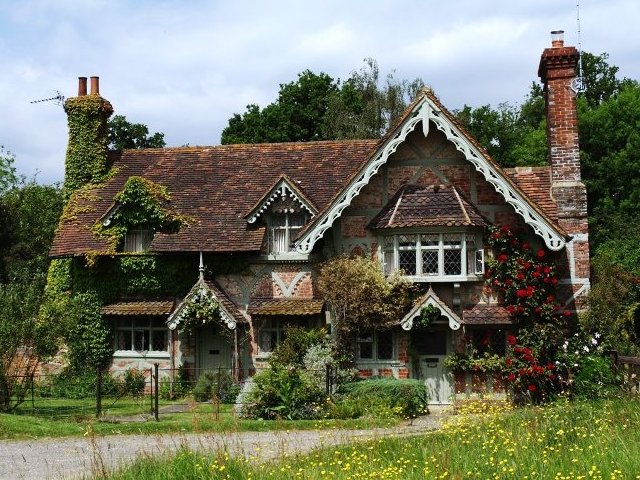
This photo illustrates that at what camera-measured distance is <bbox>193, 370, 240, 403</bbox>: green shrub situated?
23.8 meters

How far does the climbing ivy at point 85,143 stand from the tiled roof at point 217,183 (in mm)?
637

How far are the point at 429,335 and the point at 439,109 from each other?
6.21m

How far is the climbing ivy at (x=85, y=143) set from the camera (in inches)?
1139

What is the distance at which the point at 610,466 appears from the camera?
9.80 m

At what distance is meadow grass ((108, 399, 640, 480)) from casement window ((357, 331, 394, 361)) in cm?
1071

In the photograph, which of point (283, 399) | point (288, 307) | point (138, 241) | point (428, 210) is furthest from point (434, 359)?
point (138, 241)

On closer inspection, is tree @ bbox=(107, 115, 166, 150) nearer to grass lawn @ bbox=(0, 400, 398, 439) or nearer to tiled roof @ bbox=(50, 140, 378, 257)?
tiled roof @ bbox=(50, 140, 378, 257)

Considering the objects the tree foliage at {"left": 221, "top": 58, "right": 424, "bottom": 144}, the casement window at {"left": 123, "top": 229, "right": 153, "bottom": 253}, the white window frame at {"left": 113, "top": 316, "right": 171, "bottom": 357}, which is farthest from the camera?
the tree foliage at {"left": 221, "top": 58, "right": 424, "bottom": 144}

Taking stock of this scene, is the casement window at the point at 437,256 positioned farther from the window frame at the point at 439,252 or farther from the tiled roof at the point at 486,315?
the tiled roof at the point at 486,315

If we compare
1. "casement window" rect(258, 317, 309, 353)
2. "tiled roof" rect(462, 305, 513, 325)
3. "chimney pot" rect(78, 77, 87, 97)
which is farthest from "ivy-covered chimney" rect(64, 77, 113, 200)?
"tiled roof" rect(462, 305, 513, 325)

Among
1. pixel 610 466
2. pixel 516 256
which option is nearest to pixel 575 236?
pixel 516 256

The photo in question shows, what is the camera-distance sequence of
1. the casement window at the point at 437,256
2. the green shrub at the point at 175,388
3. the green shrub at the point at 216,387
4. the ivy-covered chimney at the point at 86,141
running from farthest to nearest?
1. the ivy-covered chimney at the point at 86,141
2. the green shrub at the point at 175,388
3. the green shrub at the point at 216,387
4. the casement window at the point at 437,256

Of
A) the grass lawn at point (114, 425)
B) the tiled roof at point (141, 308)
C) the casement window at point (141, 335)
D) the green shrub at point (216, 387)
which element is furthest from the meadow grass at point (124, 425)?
the casement window at point (141, 335)

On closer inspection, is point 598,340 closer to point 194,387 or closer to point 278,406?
point 278,406
